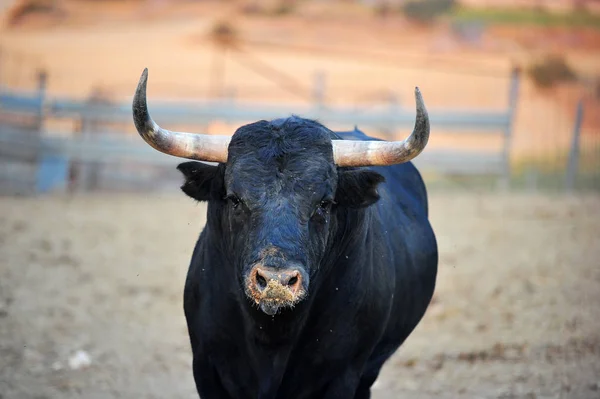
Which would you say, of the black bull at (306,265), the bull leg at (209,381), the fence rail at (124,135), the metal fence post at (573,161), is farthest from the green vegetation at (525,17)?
the bull leg at (209,381)

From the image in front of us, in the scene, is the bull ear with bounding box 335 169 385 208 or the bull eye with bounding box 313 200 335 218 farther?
the bull ear with bounding box 335 169 385 208

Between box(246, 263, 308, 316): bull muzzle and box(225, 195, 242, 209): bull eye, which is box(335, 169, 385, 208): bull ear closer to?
box(225, 195, 242, 209): bull eye

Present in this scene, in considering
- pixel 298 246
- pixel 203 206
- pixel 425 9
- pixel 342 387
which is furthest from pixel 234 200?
pixel 425 9

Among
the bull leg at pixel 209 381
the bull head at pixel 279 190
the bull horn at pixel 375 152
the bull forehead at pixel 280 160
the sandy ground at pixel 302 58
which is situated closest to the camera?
the bull head at pixel 279 190

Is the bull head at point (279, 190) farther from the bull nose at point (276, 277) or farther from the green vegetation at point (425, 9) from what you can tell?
the green vegetation at point (425, 9)

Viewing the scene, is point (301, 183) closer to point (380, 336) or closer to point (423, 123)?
point (423, 123)

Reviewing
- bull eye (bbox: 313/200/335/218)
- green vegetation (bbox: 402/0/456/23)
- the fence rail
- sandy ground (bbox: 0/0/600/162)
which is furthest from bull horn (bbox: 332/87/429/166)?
green vegetation (bbox: 402/0/456/23)

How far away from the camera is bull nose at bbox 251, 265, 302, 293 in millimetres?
3811

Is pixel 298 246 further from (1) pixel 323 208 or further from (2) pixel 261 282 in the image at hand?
(1) pixel 323 208

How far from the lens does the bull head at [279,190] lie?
12.9 feet

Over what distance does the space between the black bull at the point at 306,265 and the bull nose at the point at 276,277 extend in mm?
186

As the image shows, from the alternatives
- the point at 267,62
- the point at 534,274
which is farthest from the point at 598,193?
the point at 267,62

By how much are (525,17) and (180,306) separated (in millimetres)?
37928

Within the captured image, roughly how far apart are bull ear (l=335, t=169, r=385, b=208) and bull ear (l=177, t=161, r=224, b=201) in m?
0.59
